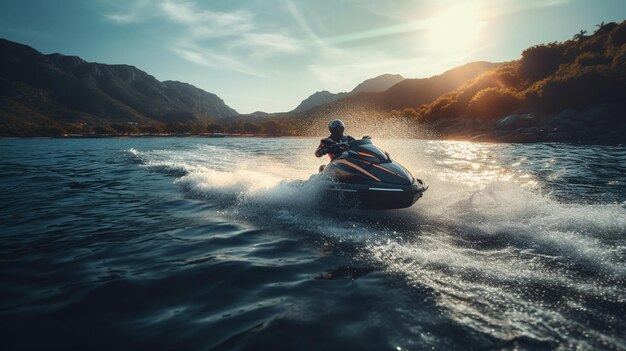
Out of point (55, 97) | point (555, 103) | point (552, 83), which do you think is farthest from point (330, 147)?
point (55, 97)

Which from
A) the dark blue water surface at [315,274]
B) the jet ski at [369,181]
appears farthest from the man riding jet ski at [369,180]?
the dark blue water surface at [315,274]

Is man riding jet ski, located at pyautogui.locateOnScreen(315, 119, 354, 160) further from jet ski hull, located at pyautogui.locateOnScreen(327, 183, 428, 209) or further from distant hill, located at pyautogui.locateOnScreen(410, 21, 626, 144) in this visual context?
distant hill, located at pyautogui.locateOnScreen(410, 21, 626, 144)

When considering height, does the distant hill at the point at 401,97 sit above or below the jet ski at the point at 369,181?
above

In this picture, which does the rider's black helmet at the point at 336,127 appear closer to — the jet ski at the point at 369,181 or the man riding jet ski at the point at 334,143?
the man riding jet ski at the point at 334,143

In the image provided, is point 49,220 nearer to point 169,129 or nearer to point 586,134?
point 586,134

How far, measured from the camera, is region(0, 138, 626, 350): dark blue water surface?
3035 mm

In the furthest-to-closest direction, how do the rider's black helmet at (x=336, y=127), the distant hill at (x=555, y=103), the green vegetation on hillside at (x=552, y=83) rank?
the green vegetation on hillside at (x=552, y=83), the distant hill at (x=555, y=103), the rider's black helmet at (x=336, y=127)

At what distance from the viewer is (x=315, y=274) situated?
14.7 ft

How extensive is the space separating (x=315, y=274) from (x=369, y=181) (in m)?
3.21

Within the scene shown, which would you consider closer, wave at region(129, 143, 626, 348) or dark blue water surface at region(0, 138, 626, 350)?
dark blue water surface at region(0, 138, 626, 350)

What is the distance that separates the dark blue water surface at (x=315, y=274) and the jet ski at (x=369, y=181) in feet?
1.28

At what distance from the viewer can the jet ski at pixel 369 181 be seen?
6984 millimetres

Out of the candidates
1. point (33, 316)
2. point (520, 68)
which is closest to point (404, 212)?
point (33, 316)

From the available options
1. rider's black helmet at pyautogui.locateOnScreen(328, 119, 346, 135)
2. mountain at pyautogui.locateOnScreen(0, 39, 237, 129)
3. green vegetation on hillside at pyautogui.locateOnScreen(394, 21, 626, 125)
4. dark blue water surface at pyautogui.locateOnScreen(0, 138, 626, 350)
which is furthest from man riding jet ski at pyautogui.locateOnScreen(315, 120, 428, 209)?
mountain at pyautogui.locateOnScreen(0, 39, 237, 129)
